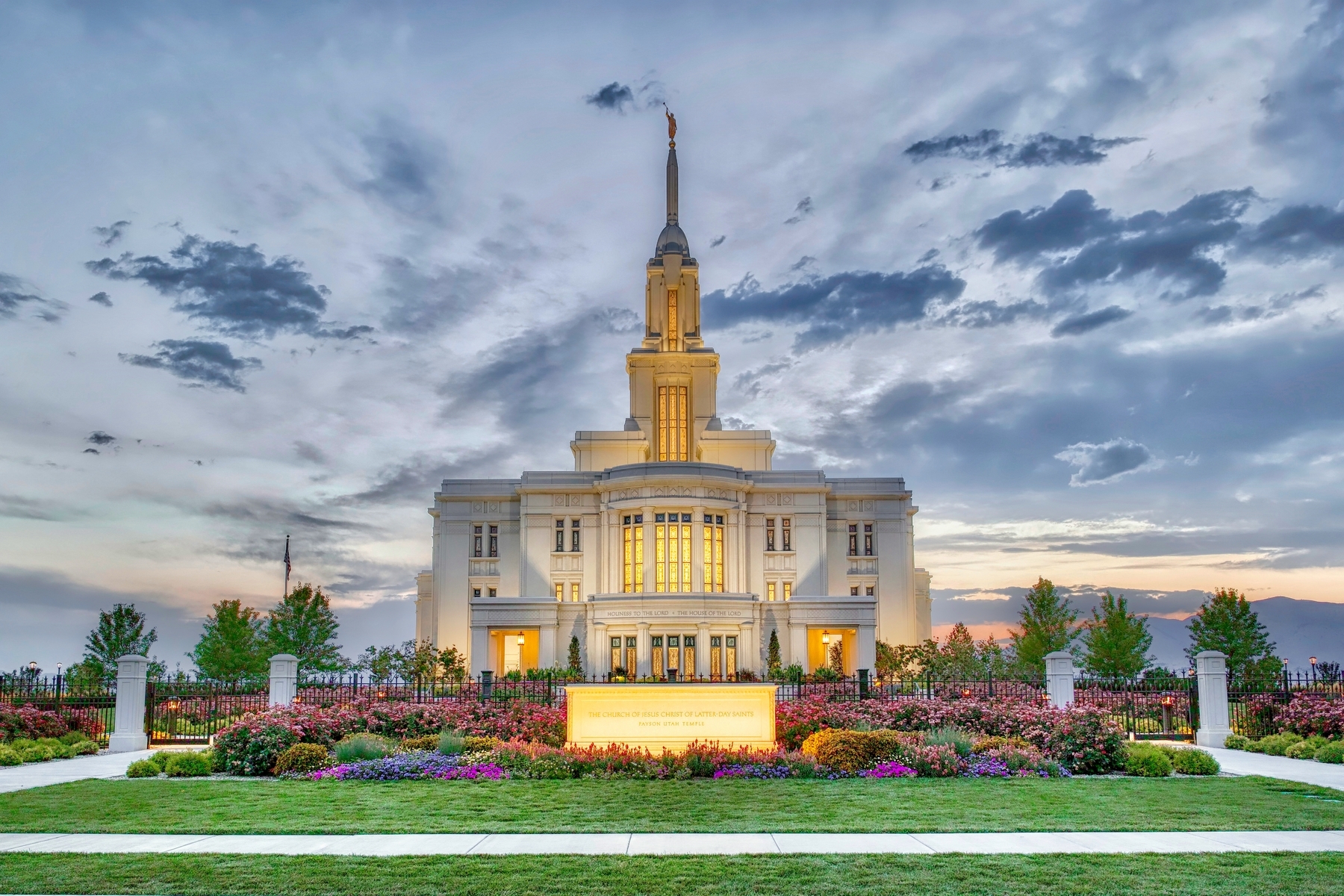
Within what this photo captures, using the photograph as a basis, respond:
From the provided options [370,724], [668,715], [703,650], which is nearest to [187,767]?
[370,724]

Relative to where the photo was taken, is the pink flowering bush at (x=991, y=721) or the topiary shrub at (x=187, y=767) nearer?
the topiary shrub at (x=187, y=767)

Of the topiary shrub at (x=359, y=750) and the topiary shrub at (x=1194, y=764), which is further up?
the topiary shrub at (x=359, y=750)

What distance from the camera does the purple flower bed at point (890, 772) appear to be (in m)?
18.9

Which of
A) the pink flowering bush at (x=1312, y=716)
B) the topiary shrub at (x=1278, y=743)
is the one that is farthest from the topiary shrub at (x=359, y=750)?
the pink flowering bush at (x=1312, y=716)

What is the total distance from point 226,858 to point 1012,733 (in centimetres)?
1610

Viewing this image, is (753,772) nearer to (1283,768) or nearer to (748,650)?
(1283,768)

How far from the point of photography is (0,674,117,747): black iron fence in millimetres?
27281

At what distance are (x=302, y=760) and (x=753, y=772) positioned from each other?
8431 mm

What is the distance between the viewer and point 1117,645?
48250mm

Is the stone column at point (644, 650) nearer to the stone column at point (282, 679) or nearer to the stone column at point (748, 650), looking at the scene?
the stone column at point (748, 650)

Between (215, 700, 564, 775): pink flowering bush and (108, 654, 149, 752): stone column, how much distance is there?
A: 22.0 ft

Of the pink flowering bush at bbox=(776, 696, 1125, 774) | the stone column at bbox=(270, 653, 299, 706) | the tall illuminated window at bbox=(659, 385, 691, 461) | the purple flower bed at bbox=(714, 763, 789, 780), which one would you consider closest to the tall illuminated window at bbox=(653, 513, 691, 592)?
the tall illuminated window at bbox=(659, 385, 691, 461)

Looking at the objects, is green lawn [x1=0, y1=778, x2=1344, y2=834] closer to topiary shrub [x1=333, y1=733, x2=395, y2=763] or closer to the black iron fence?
topiary shrub [x1=333, y1=733, x2=395, y2=763]

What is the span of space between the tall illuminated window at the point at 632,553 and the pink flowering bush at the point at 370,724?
31.6 m
